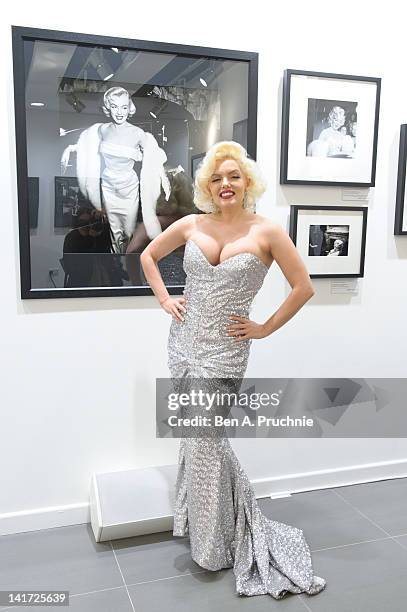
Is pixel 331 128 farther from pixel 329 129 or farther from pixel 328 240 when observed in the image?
pixel 328 240

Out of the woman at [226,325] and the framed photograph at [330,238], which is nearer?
the woman at [226,325]

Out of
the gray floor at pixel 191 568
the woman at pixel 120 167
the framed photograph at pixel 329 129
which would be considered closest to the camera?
the gray floor at pixel 191 568

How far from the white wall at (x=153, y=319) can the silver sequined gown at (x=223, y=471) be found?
0.41 m

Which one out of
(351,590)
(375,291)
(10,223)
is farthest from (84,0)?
(351,590)

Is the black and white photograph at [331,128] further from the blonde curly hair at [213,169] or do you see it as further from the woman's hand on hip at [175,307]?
the woman's hand on hip at [175,307]

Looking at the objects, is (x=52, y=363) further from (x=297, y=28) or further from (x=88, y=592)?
(x=297, y=28)

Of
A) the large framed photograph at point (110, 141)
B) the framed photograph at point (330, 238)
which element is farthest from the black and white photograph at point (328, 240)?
the large framed photograph at point (110, 141)

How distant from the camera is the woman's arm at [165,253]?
85.7 inches

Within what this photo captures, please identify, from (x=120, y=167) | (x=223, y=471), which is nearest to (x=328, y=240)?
(x=120, y=167)

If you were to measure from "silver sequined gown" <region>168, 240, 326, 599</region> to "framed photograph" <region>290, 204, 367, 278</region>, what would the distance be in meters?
0.66

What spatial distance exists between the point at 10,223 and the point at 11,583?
1.38 meters

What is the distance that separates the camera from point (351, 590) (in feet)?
6.81

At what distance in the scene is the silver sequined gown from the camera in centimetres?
204

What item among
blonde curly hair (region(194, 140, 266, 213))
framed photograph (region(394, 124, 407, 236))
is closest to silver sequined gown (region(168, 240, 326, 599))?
blonde curly hair (region(194, 140, 266, 213))
